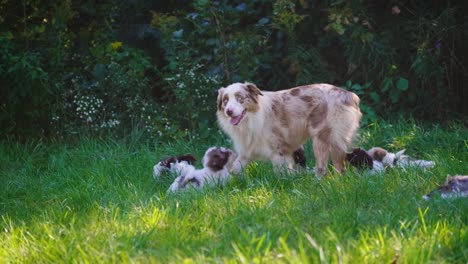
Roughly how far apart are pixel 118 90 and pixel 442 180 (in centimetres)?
485

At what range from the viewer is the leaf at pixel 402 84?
8754 mm

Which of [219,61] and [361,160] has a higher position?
[219,61]

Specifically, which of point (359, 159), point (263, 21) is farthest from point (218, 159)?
point (263, 21)

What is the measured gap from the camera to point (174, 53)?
8.64 m

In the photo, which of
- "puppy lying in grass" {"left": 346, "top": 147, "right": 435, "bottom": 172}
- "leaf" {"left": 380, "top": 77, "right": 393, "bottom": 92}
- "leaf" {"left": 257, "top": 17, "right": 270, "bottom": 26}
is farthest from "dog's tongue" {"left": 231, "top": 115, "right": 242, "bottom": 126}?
"leaf" {"left": 380, "top": 77, "right": 393, "bottom": 92}

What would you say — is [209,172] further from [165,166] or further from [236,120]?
[165,166]

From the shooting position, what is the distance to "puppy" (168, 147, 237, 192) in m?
5.92

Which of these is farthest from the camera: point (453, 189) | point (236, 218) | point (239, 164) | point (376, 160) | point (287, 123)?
point (376, 160)

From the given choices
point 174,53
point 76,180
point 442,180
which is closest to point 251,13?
point 174,53

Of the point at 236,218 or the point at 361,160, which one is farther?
the point at 361,160

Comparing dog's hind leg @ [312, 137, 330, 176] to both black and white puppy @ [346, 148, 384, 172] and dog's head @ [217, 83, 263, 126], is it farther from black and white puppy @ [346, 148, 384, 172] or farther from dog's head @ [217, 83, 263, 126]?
dog's head @ [217, 83, 263, 126]

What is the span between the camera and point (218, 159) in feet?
20.6

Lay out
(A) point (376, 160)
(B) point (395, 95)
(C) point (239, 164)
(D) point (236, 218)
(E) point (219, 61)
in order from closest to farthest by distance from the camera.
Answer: (D) point (236, 218) < (C) point (239, 164) < (A) point (376, 160) < (E) point (219, 61) < (B) point (395, 95)

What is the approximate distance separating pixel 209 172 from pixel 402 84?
373 centimetres
